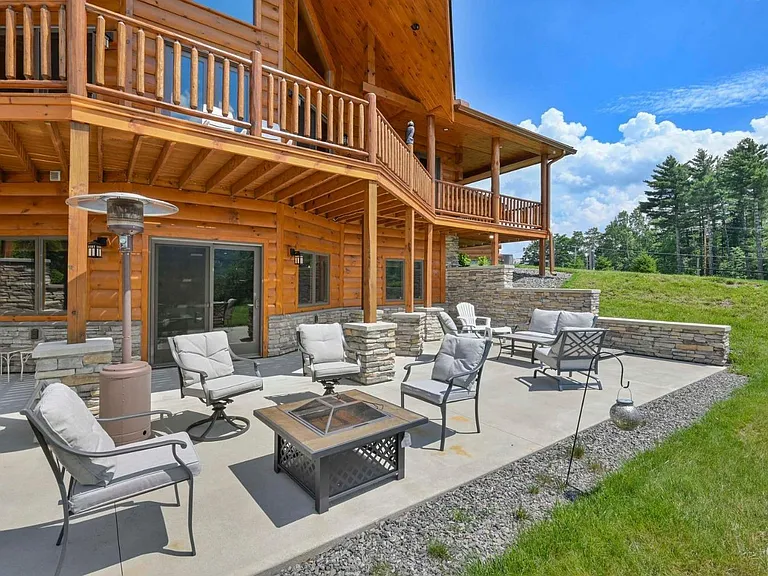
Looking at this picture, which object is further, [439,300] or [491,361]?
[439,300]

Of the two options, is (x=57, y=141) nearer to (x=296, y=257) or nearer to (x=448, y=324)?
(x=296, y=257)

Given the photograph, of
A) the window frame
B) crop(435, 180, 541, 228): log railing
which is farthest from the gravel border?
crop(435, 180, 541, 228): log railing

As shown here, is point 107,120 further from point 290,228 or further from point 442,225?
point 442,225

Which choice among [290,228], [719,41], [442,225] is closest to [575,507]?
[290,228]

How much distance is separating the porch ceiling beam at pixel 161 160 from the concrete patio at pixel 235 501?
3091 mm

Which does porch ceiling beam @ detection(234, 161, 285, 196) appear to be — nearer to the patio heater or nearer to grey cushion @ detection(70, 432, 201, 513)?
the patio heater

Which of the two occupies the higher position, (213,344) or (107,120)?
(107,120)

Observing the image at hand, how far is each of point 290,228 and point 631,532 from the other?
6.87m

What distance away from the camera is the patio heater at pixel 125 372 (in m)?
3.40

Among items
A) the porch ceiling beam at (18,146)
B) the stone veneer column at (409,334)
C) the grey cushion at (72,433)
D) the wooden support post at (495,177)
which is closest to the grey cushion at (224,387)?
the grey cushion at (72,433)

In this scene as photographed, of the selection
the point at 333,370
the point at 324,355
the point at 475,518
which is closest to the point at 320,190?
the point at 324,355

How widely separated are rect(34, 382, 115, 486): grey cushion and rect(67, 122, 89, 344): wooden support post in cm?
180

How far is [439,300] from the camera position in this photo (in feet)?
40.1

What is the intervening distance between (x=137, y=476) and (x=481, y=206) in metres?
11.0
